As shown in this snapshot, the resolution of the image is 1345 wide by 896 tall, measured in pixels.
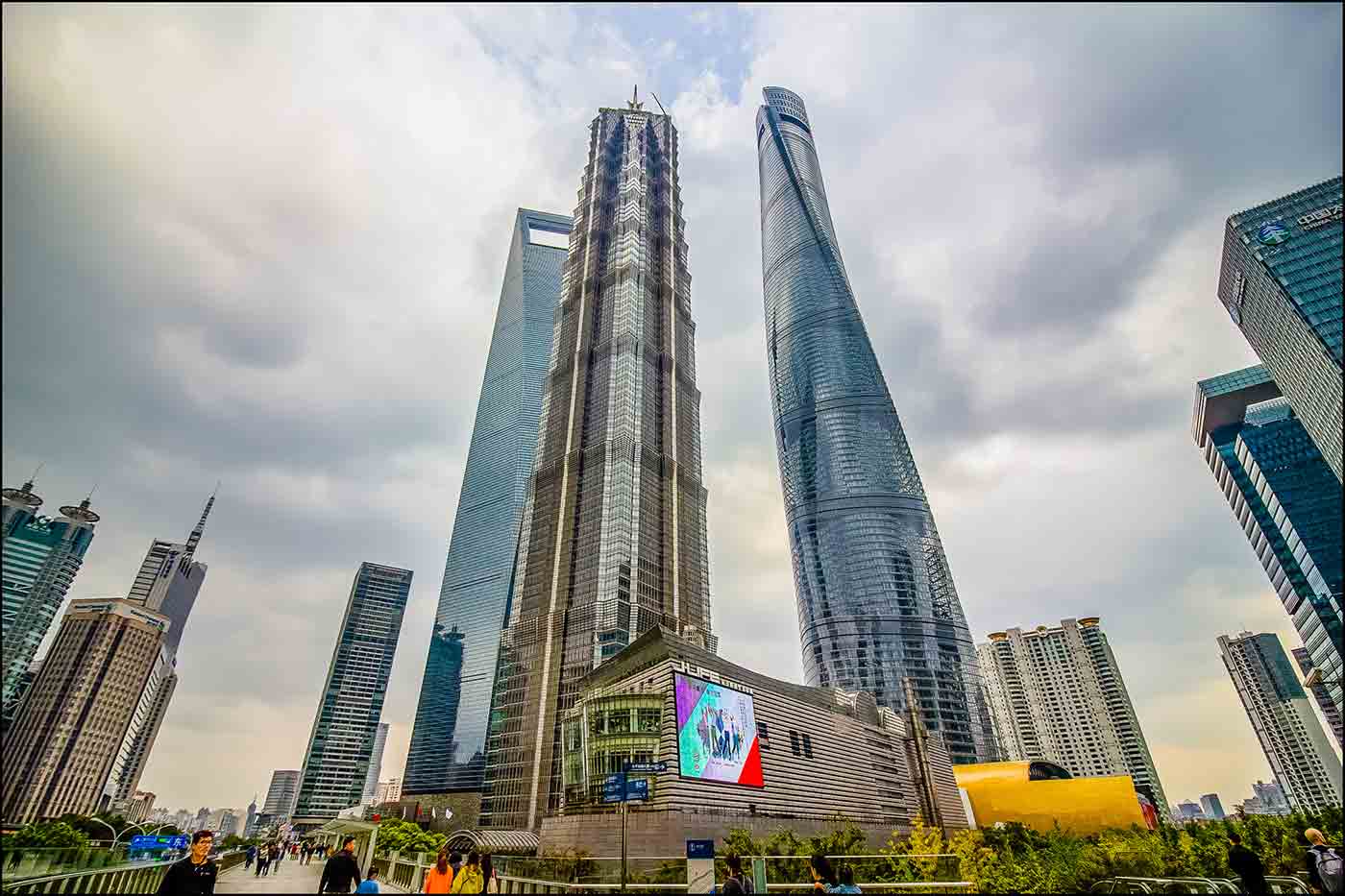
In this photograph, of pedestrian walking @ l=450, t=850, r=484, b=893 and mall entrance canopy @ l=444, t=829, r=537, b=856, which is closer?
pedestrian walking @ l=450, t=850, r=484, b=893

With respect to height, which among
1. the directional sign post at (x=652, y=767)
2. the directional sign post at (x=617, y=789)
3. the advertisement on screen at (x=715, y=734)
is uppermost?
the advertisement on screen at (x=715, y=734)

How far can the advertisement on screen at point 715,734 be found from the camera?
163 feet

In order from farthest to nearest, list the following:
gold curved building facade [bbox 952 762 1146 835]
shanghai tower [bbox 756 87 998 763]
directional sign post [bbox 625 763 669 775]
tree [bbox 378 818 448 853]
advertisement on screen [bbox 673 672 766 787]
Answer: shanghai tower [bbox 756 87 998 763]
gold curved building facade [bbox 952 762 1146 835]
advertisement on screen [bbox 673 672 766 787]
directional sign post [bbox 625 763 669 775]
tree [bbox 378 818 448 853]

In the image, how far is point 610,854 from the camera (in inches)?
1646

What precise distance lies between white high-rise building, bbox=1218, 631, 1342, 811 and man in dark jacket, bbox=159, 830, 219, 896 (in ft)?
745

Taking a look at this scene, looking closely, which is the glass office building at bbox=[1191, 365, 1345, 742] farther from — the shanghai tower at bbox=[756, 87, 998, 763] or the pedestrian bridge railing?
the pedestrian bridge railing

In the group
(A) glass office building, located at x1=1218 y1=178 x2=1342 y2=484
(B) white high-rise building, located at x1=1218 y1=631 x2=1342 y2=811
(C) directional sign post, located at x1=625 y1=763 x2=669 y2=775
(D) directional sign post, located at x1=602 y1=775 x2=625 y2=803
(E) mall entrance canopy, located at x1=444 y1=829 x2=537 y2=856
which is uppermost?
(A) glass office building, located at x1=1218 y1=178 x2=1342 y2=484

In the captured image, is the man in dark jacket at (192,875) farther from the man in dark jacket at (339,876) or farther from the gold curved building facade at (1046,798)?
the gold curved building facade at (1046,798)

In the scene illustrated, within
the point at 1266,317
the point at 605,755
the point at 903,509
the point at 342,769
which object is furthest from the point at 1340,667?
the point at 342,769

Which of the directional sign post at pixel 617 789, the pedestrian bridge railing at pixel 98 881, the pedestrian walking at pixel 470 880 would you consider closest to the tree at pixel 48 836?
the pedestrian bridge railing at pixel 98 881

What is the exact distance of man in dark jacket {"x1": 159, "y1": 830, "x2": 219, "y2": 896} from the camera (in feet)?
33.5

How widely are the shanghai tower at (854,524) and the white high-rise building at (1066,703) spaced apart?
3401 centimetres

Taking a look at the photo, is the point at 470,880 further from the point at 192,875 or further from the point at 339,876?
the point at 192,875

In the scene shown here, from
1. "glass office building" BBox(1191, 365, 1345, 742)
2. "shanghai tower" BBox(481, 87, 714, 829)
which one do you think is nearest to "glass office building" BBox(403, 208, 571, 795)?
"shanghai tower" BBox(481, 87, 714, 829)
